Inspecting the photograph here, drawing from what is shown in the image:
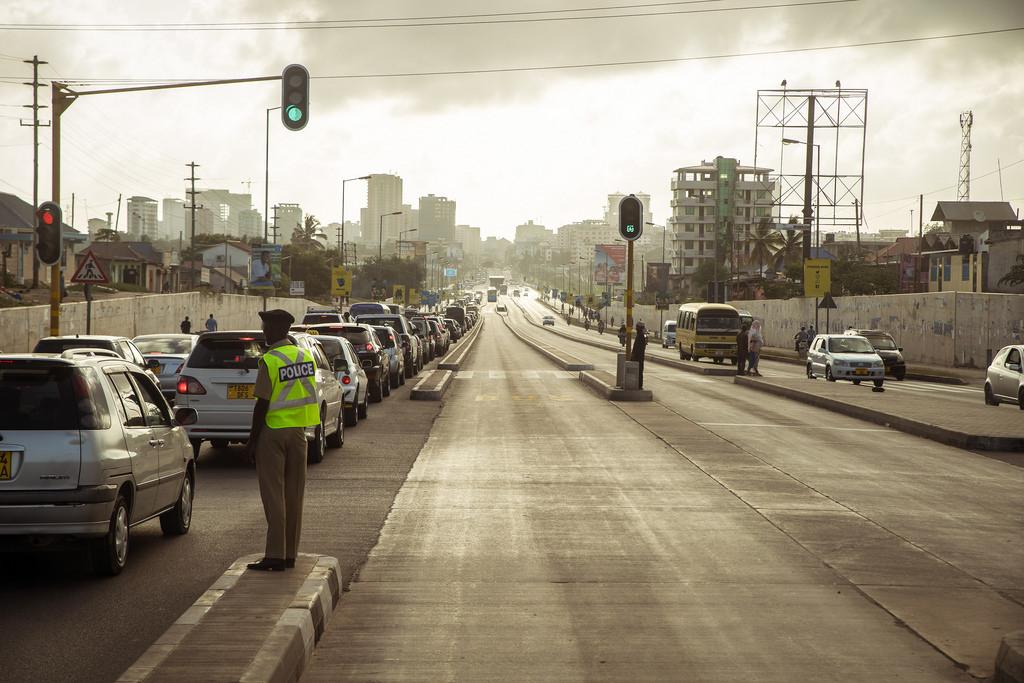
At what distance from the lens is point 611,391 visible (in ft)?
94.2

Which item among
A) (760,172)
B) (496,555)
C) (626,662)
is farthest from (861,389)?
(760,172)

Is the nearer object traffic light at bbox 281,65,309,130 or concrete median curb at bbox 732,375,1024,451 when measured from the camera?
concrete median curb at bbox 732,375,1024,451

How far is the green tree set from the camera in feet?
197

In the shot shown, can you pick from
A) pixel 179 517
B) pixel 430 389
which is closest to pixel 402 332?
pixel 430 389

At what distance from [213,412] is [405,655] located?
32.3 feet

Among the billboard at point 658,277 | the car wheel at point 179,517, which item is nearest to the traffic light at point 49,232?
the car wheel at point 179,517

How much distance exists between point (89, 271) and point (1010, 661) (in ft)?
70.2

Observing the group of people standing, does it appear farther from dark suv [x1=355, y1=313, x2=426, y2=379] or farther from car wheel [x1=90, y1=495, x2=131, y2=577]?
car wheel [x1=90, y1=495, x2=131, y2=577]

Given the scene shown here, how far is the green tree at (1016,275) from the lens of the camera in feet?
197

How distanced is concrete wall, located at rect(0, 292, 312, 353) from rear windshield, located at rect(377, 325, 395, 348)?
11.3 metres

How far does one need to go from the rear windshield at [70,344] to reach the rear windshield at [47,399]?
41.8ft

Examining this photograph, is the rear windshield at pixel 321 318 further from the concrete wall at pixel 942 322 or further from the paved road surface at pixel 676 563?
the concrete wall at pixel 942 322

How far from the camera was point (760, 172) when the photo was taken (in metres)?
187

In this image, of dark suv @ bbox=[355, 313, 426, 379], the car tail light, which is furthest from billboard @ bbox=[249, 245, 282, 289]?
the car tail light
